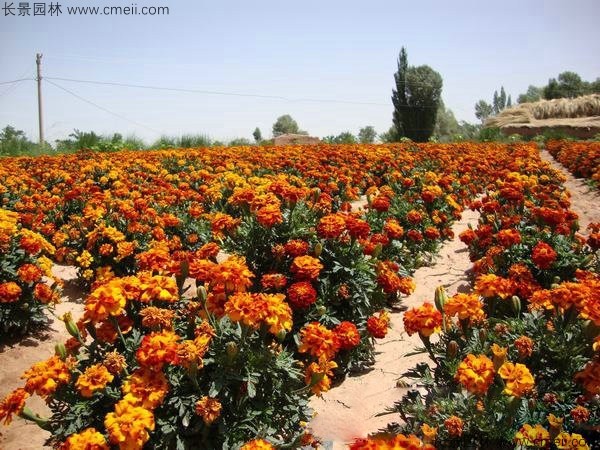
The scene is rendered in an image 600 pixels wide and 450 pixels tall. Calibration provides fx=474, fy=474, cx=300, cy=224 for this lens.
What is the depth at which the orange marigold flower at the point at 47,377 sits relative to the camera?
1.91 meters

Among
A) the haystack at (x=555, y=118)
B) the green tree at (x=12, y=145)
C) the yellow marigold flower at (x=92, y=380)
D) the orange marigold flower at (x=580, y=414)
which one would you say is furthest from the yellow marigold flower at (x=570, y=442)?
the haystack at (x=555, y=118)

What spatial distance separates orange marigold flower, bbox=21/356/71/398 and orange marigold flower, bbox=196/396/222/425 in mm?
573

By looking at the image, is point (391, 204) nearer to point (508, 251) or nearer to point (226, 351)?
point (508, 251)

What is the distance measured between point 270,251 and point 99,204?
294 cm

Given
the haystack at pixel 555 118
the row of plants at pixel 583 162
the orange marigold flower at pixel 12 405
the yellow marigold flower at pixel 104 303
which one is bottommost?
the orange marigold flower at pixel 12 405

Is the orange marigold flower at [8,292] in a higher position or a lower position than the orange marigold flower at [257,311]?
lower

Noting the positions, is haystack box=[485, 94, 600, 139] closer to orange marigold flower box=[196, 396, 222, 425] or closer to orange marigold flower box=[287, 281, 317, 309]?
orange marigold flower box=[287, 281, 317, 309]

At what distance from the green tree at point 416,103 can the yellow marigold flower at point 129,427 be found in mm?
32561

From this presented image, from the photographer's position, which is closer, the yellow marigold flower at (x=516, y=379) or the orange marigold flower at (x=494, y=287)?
the yellow marigold flower at (x=516, y=379)

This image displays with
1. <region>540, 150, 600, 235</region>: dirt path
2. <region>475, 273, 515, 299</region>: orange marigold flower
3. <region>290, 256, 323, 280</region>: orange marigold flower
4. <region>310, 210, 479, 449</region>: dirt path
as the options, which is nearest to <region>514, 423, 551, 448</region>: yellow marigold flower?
<region>475, 273, 515, 299</region>: orange marigold flower

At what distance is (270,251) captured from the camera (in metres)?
3.52

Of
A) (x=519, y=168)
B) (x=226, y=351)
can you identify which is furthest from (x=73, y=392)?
(x=519, y=168)

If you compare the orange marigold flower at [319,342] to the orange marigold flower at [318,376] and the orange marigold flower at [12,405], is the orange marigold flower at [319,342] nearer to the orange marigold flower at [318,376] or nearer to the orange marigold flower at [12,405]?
the orange marigold flower at [318,376]

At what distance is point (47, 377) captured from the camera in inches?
76.0
